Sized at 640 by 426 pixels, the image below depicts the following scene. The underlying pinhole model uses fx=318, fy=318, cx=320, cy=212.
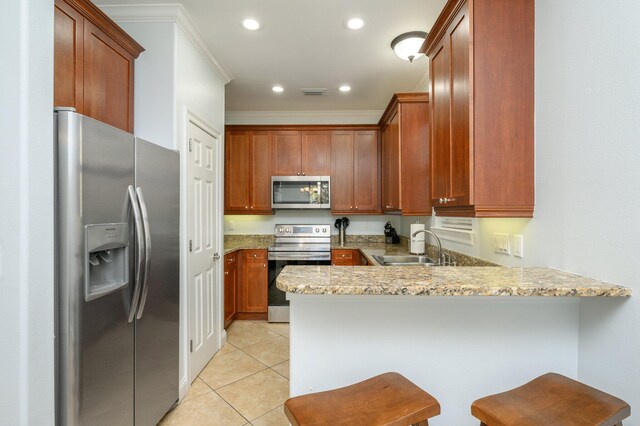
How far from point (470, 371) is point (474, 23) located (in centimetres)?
151

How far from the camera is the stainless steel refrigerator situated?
4.14 feet

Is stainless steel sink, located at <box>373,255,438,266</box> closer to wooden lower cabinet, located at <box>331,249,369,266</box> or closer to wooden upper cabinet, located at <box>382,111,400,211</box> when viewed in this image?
wooden upper cabinet, located at <box>382,111,400,211</box>

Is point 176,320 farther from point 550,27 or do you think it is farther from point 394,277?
point 550,27

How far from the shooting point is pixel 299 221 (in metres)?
4.41

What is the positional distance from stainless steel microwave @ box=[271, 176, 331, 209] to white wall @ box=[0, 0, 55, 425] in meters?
2.94

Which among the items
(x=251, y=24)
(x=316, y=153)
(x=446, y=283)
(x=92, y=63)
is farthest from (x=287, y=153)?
(x=446, y=283)

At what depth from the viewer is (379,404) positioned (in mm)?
964

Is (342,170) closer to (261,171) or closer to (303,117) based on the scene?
(303,117)

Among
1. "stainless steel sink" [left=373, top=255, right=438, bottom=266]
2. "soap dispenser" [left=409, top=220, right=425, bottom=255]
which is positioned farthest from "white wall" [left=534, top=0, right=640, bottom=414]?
"soap dispenser" [left=409, top=220, right=425, bottom=255]

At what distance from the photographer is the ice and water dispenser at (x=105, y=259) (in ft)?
4.37

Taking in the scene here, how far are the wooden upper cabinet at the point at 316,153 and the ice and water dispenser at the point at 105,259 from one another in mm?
2780

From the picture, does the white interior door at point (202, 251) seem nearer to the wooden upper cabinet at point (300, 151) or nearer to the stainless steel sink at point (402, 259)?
the wooden upper cabinet at point (300, 151)

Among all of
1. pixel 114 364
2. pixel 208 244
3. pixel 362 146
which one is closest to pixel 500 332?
pixel 114 364

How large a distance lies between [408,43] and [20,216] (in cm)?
253
